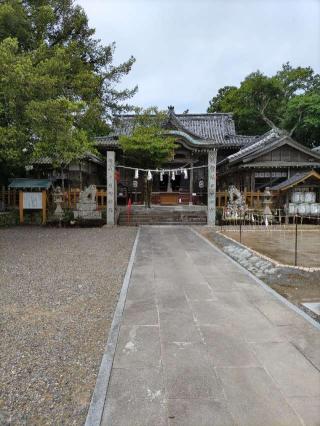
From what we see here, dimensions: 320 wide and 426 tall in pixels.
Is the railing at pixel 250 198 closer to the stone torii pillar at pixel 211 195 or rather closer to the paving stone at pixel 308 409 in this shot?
the stone torii pillar at pixel 211 195

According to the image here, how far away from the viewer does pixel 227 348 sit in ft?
12.6

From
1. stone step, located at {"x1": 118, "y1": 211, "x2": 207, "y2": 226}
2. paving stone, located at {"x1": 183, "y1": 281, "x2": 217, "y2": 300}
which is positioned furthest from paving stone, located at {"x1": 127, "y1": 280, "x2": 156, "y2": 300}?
stone step, located at {"x1": 118, "y1": 211, "x2": 207, "y2": 226}

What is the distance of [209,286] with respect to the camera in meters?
6.42

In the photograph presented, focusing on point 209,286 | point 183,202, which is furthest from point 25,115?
point 183,202

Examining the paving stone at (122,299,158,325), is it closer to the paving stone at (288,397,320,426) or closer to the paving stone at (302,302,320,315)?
the paving stone at (288,397,320,426)

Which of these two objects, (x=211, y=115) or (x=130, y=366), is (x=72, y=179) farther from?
(x=130, y=366)

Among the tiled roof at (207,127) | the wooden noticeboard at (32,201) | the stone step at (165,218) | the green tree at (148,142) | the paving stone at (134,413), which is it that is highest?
the tiled roof at (207,127)

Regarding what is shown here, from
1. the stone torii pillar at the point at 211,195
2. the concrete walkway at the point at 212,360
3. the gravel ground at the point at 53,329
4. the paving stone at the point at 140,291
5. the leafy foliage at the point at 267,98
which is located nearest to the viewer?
the concrete walkway at the point at 212,360

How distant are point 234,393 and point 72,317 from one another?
2.66m

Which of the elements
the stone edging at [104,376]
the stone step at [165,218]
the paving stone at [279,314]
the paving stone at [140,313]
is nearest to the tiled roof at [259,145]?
the stone step at [165,218]

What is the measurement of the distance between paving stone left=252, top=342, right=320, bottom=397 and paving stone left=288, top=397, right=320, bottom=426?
8cm

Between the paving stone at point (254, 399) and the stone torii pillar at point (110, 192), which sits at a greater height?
the stone torii pillar at point (110, 192)

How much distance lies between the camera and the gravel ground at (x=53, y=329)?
2898mm

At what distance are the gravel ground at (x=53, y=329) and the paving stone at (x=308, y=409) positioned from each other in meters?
1.74
